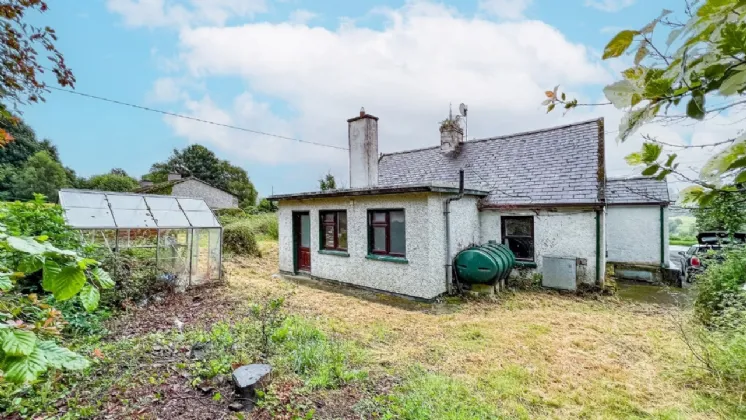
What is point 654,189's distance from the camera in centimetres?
1142

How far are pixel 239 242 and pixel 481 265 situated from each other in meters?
11.1

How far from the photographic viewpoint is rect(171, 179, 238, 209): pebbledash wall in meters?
28.4

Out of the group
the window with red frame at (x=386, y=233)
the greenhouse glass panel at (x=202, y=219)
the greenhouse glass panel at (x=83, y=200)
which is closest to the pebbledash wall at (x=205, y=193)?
the greenhouse glass panel at (x=202, y=219)

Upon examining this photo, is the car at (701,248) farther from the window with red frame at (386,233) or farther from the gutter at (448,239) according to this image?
the window with red frame at (386,233)

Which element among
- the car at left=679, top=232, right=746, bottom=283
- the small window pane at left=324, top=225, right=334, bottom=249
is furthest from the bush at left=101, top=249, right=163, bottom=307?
the car at left=679, top=232, right=746, bottom=283

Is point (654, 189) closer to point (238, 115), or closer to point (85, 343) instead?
point (85, 343)

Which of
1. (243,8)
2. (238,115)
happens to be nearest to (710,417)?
(243,8)

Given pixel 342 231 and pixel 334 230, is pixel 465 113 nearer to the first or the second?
pixel 342 231

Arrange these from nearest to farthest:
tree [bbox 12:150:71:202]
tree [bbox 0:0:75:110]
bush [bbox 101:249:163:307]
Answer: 1. tree [bbox 0:0:75:110]
2. bush [bbox 101:249:163:307]
3. tree [bbox 12:150:71:202]

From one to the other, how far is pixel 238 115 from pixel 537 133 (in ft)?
43.2

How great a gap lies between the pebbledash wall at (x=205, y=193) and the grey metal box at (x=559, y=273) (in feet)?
85.6

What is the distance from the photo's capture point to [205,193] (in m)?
31.6

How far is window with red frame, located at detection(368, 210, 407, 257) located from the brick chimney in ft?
5.24

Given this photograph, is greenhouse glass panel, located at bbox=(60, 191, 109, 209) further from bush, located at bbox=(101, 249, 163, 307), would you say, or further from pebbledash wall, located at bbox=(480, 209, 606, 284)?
pebbledash wall, located at bbox=(480, 209, 606, 284)
